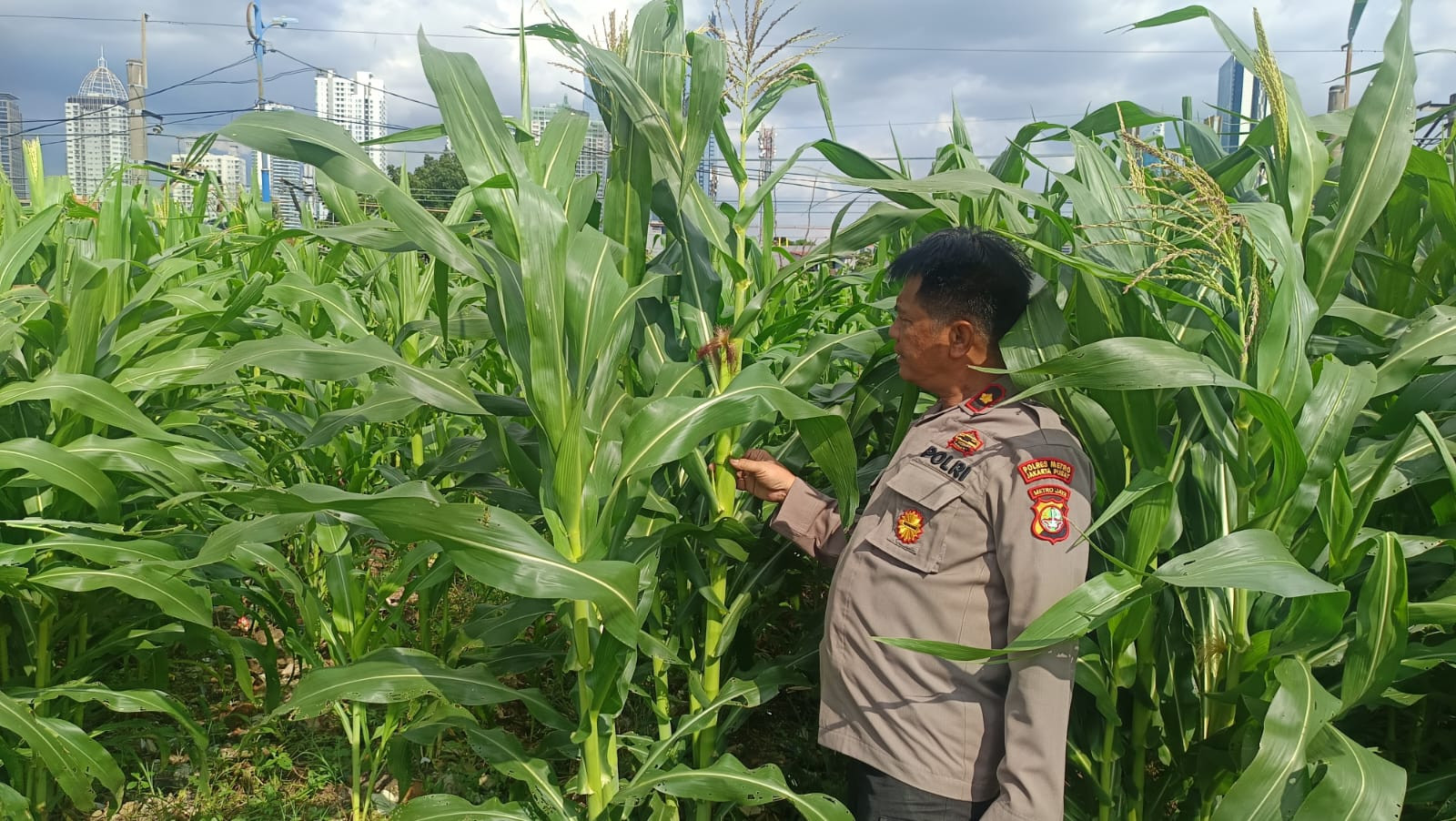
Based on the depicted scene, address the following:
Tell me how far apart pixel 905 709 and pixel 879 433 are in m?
0.93

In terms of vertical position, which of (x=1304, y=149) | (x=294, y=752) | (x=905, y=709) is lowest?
(x=294, y=752)

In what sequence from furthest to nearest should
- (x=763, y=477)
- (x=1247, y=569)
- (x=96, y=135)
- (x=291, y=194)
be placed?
(x=96, y=135) < (x=291, y=194) < (x=763, y=477) < (x=1247, y=569)

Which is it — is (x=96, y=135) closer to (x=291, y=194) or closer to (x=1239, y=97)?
(x=291, y=194)

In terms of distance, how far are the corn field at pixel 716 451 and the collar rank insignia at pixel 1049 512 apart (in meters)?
0.12

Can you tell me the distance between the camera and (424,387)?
5.58 feet

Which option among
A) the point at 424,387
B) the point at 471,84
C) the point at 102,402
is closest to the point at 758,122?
the point at 471,84

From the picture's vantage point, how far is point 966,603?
163cm

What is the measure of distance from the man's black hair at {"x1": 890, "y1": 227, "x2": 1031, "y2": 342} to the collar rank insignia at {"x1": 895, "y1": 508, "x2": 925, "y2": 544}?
0.39 m

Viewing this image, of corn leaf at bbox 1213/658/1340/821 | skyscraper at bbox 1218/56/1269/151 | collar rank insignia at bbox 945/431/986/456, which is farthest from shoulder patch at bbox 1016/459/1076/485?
skyscraper at bbox 1218/56/1269/151

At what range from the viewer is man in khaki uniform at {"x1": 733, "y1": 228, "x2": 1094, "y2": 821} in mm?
1521

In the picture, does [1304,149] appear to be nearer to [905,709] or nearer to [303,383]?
[905,709]

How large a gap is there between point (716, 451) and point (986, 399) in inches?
24.8

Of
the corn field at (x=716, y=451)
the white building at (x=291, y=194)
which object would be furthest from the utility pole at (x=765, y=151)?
the white building at (x=291, y=194)

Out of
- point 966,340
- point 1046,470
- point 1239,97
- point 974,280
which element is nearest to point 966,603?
point 1046,470
